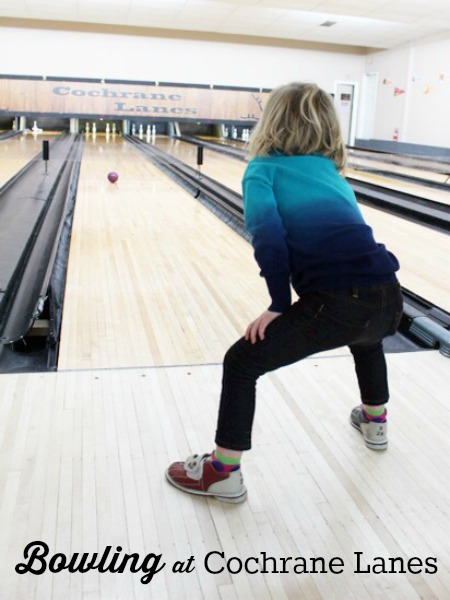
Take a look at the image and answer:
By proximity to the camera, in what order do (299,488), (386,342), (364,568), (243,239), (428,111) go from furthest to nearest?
(428,111) → (243,239) → (386,342) → (299,488) → (364,568)

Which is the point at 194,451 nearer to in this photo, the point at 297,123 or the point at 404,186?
the point at 297,123

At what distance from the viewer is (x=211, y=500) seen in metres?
1.35

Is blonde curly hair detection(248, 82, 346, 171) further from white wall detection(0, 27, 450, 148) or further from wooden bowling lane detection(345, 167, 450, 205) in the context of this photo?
white wall detection(0, 27, 450, 148)

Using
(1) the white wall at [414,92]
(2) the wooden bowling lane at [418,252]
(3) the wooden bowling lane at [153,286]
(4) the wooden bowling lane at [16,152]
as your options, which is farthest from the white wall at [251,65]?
(3) the wooden bowling lane at [153,286]

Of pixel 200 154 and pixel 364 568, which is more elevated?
pixel 200 154

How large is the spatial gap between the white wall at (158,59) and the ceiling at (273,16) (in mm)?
365

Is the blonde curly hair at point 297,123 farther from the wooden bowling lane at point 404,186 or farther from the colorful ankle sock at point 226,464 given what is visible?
the wooden bowling lane at point 404,186

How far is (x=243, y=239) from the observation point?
4.13 m

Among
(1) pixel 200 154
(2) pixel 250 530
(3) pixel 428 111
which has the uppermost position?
(3) pixel 428 111

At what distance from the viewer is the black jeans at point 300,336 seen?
1.26 m

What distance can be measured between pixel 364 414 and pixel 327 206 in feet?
2.05

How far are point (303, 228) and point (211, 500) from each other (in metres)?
0.63

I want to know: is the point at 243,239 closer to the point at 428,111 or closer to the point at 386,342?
the point at 386,342

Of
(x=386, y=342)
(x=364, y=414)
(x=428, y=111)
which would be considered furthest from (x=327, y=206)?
(x=428, y=111)
